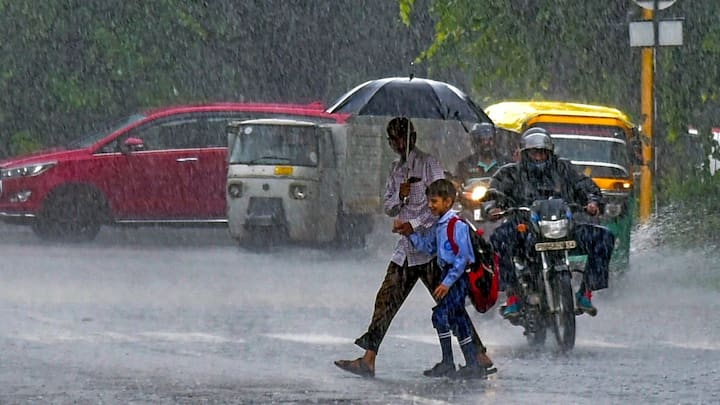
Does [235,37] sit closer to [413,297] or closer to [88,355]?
[413,297]

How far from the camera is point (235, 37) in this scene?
32.0 meters

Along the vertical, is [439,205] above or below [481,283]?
above

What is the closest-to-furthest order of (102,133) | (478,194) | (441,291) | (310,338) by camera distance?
(441,291) < (310,338) < (478,194) < (102,133)

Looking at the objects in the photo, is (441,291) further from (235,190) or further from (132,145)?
(132,145)

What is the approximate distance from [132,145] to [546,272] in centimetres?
1115

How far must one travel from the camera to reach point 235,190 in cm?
2283

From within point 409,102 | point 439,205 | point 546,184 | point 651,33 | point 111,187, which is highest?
point 651,33

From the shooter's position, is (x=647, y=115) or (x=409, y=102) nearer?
(x=409, y=102)

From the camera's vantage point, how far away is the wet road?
11.3 m

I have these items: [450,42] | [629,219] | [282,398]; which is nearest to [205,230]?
[450,42]

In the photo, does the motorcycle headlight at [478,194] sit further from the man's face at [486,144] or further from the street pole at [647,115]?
the street pole at [647,115]

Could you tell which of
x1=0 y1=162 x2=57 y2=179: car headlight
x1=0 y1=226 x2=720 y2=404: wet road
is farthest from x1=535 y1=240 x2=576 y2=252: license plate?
x1=0 y1=162 x2=57 y2=179: car headlight

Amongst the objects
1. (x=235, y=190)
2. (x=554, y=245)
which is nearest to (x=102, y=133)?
(x=235, y=190)

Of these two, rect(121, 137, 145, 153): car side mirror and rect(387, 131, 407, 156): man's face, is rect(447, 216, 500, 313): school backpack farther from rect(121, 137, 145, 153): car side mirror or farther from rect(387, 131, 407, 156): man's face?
rect(121, 137, 145, 153): car side mirror
